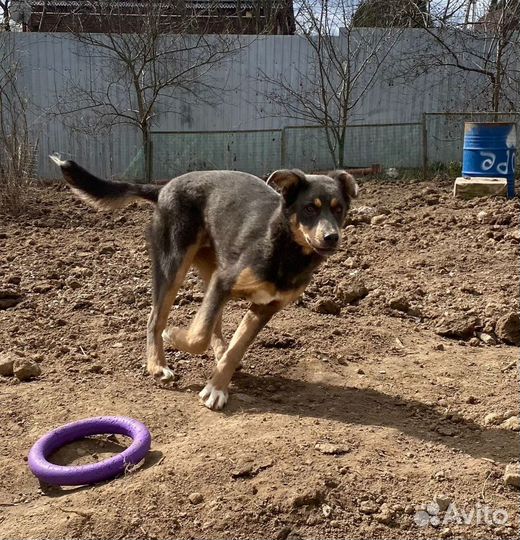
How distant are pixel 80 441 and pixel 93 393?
517 mm

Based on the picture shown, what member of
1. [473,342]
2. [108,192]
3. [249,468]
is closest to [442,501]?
[249,468]

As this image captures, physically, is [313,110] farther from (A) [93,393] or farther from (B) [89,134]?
(A) [93,393]

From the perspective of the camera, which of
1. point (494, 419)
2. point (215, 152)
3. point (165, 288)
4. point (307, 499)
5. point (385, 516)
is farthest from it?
point (215, 152)

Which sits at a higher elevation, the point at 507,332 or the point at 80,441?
the point at 507,332

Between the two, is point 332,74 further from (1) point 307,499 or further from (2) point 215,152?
(1) point 307,499

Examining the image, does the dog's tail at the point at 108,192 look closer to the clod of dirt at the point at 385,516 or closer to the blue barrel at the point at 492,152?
the clod of dirt at the point at 385,516

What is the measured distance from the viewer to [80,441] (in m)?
4.00

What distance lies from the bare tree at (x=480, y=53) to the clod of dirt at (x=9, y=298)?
1155 cm

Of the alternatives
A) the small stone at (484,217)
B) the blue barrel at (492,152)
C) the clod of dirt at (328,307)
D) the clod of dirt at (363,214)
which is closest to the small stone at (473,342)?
the clod of dirt at (328,307)

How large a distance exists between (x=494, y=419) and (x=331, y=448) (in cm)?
108

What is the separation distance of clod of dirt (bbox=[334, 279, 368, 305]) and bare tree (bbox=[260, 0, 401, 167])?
8.11m

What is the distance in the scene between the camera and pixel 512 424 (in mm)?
3852

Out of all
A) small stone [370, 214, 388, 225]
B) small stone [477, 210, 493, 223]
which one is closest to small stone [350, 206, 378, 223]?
small stone [370, 214, 388, 225]

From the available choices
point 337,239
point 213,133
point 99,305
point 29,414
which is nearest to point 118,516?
point 29,414
